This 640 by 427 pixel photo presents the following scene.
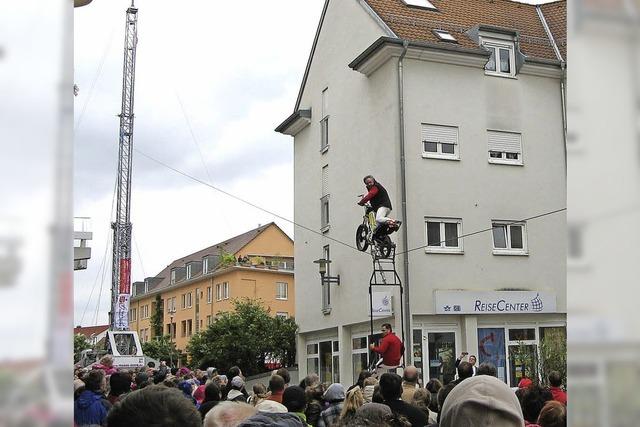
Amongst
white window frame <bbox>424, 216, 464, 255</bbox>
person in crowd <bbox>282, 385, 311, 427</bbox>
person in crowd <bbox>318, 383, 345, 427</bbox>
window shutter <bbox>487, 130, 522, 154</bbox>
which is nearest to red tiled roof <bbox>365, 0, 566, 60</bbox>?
window shutter <bbox>487, 130, 522, 154</bbox>

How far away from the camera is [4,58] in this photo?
3.31ft

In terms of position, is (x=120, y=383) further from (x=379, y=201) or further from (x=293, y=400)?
(x=379, y=201)

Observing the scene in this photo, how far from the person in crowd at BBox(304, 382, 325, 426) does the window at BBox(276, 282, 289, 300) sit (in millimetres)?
53393

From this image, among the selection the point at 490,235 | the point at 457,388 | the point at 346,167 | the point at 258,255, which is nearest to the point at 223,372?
the point at 346,167

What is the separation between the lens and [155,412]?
6.70 feet

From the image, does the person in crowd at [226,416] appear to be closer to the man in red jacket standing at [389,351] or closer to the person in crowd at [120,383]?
the person in crowd at [120,383]

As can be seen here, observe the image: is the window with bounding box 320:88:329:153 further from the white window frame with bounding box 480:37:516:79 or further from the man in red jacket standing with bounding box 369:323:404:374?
the man in red jacket standing with bounding box 369:323:404:374

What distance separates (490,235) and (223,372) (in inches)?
739

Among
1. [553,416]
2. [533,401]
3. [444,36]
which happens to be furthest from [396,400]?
[444,36]

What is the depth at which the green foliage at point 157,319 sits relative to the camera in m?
71.6

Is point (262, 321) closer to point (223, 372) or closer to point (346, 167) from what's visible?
point (223, 372)

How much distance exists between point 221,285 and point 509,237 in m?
41.4

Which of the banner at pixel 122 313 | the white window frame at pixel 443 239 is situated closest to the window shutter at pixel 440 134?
the white window frame at pixel 443 239

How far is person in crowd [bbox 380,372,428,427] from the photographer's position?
→ 5512 millimetres
